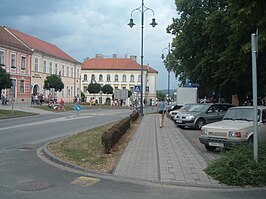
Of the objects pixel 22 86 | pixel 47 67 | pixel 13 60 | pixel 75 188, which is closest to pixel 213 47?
pixel 75 188

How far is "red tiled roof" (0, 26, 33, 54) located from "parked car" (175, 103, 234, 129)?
3771cm

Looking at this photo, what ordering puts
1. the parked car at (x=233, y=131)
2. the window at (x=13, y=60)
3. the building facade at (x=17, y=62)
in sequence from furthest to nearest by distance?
the window at (x=13, y=60), the building facade at (x=17, y=62), the parked car at (x=233, y=131)

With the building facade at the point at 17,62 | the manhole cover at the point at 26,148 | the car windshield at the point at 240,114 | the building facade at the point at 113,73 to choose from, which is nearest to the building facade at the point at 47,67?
the building facade at the point at 17,62

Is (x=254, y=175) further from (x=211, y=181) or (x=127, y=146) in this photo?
(x=127, y=146)

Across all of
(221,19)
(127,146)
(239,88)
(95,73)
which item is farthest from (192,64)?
(95,73)

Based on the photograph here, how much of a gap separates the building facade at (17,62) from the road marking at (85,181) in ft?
144

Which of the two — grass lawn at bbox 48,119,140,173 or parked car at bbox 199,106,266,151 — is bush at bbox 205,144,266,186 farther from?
grass lawn at bbox 48,119,140,173

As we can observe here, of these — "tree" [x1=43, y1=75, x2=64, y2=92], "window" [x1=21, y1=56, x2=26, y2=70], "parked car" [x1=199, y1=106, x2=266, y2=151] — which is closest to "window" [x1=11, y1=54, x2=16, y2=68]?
"window" [x1=21, y1=56, x2=26, y2=70]

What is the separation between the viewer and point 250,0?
8.91m

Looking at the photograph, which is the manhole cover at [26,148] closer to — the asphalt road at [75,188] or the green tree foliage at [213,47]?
the asphalt road at [75,188]

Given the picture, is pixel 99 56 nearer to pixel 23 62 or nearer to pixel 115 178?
pixel 23 62

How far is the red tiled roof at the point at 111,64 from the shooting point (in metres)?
109

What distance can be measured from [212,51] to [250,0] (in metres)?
12.8

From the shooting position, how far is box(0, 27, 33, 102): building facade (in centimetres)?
5003
